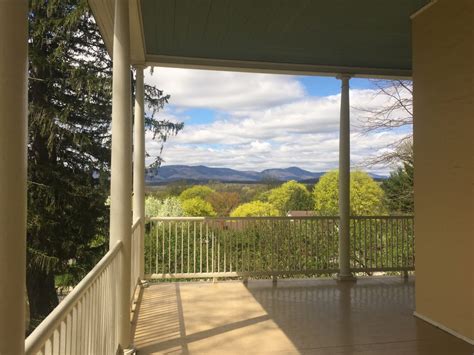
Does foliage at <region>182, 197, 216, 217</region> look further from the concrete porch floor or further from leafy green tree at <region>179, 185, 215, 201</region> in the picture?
the concrete porch floor

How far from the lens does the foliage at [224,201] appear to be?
11107 millimetres

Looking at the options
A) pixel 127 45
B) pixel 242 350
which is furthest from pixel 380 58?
pixel 242 350

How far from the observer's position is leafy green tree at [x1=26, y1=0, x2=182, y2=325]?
8695 mm

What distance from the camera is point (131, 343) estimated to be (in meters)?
3.03

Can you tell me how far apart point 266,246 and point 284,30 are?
9.34 ft

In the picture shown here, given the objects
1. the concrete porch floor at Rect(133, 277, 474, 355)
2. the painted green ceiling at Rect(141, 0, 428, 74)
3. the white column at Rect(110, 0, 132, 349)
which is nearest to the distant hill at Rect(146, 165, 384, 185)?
the concrete porch floor at Rect(133, 277, 474, 355)

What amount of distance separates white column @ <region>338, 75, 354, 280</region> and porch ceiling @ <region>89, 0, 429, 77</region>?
0.42 meters

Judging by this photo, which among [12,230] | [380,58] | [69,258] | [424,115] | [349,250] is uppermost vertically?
[380,58]

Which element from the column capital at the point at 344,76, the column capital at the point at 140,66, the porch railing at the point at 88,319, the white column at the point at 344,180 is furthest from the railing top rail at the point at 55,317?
the column capital at the point at 344,76

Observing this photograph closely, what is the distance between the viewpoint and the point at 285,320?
375 centimetres

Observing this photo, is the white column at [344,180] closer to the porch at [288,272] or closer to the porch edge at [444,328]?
the porch at [288,272]

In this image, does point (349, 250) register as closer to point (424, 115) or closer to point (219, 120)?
point (424, 115)

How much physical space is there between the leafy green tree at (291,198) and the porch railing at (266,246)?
4.93 metres

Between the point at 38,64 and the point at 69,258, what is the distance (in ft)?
14.7
